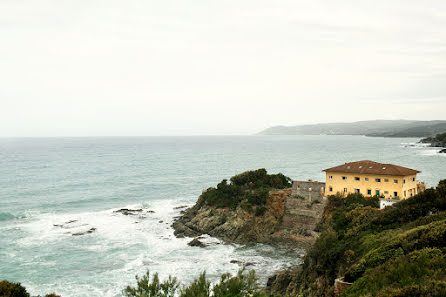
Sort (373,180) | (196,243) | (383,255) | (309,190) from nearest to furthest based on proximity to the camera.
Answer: (383,255)
(196,243)
(373,180)
(309,190)

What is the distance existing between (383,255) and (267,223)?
2386 centimetres

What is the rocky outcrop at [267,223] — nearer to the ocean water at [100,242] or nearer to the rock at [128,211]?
the ocean water at [100,242]

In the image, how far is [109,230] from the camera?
141 ft

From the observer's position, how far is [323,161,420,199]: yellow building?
127 ft

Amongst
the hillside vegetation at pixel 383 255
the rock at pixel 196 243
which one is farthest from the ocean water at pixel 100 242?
the hillside vegetation at pixel 383 255

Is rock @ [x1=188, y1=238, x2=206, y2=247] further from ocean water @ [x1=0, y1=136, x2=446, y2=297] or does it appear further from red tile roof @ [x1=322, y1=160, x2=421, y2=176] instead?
red tile roof @ [x1=322, y1=160, x2=421, y2=176]

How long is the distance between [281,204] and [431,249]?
1084 inches

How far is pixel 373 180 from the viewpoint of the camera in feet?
131

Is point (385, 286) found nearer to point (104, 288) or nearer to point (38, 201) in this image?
point (104, 288)

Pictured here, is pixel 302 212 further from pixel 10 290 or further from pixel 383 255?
pixel 10 290

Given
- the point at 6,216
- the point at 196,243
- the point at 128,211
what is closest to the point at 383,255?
the point at 196,243

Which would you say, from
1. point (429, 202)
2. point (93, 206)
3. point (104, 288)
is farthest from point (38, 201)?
point (429, 202)

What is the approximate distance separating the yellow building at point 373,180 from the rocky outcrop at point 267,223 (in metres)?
3.83

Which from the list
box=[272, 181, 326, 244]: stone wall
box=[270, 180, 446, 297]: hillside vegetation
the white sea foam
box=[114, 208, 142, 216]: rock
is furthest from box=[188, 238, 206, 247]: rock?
box=[114, 208, 142, 216]: rock
